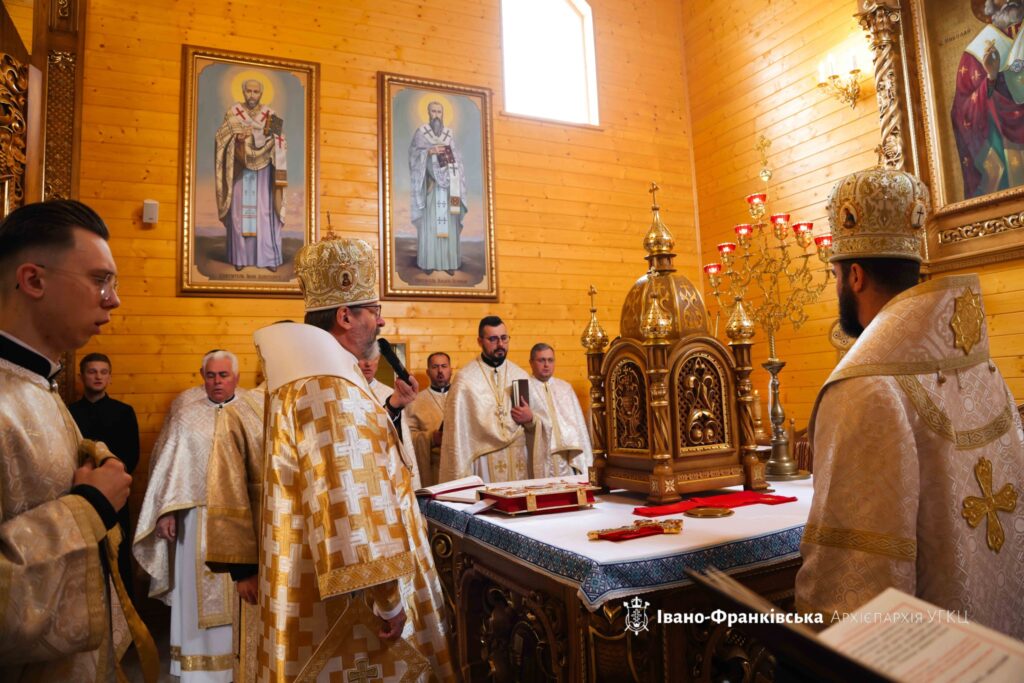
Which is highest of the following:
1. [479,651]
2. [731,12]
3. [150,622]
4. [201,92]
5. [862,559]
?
[731,12]

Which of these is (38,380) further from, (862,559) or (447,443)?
(447,443)

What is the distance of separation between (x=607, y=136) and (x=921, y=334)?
22.8ft

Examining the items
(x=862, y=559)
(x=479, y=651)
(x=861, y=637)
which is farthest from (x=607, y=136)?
(x=861, y=637)

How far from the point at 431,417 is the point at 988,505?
506 cm

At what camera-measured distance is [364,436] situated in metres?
2.07

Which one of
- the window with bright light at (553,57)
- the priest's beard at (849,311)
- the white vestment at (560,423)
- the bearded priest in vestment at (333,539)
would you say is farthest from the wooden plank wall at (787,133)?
the bearded priest in vestment at (333,539)

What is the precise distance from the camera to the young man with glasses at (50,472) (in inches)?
54.1

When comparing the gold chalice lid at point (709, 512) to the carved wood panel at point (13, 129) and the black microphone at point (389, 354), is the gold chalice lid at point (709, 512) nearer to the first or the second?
the black microphone at point (389, 354)

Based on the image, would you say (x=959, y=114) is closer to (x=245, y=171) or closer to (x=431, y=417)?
(x=431, y=417)

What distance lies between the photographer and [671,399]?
2.58m

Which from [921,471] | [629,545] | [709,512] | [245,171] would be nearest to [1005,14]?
[709,512]

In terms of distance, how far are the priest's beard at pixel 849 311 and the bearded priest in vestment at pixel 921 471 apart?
159mm

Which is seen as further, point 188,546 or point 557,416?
point 557,416

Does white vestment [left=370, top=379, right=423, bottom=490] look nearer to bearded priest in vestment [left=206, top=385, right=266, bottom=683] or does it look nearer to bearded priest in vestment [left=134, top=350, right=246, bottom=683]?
bearded priest in vestment [left=206, top=385, right=266, bottom=683]
